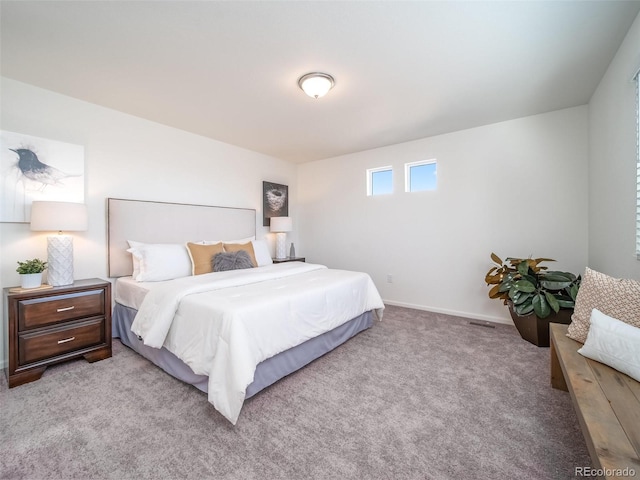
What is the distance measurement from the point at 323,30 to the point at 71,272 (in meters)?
2.84

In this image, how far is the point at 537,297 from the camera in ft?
8.69

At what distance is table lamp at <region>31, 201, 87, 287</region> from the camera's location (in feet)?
7.43

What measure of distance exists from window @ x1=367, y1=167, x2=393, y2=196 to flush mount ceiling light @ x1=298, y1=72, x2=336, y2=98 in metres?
2.15

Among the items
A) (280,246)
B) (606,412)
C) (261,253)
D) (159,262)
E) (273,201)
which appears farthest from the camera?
(273,201)

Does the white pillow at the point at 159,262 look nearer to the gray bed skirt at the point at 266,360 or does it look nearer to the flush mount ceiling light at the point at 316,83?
the gray bed skirt at the point at 266,360

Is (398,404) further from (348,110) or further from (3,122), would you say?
(3,122)

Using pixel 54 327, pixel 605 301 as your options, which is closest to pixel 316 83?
pixel 605 301

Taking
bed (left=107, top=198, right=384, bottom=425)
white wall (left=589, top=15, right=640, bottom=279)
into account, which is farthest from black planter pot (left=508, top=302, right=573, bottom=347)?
bed (left=107, top=198, right=384, bottom=425)

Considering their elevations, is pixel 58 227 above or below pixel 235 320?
above

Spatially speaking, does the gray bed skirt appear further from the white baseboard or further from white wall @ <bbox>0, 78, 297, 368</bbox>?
the white baseboard

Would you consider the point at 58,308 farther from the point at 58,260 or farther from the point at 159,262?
the point at 159,262

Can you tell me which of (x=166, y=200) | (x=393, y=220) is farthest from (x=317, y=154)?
(x=166, y=200)

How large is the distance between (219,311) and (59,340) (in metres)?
1.58

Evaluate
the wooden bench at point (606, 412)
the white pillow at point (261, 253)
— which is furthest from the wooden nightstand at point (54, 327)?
the wooden bench at point (606, 412)
